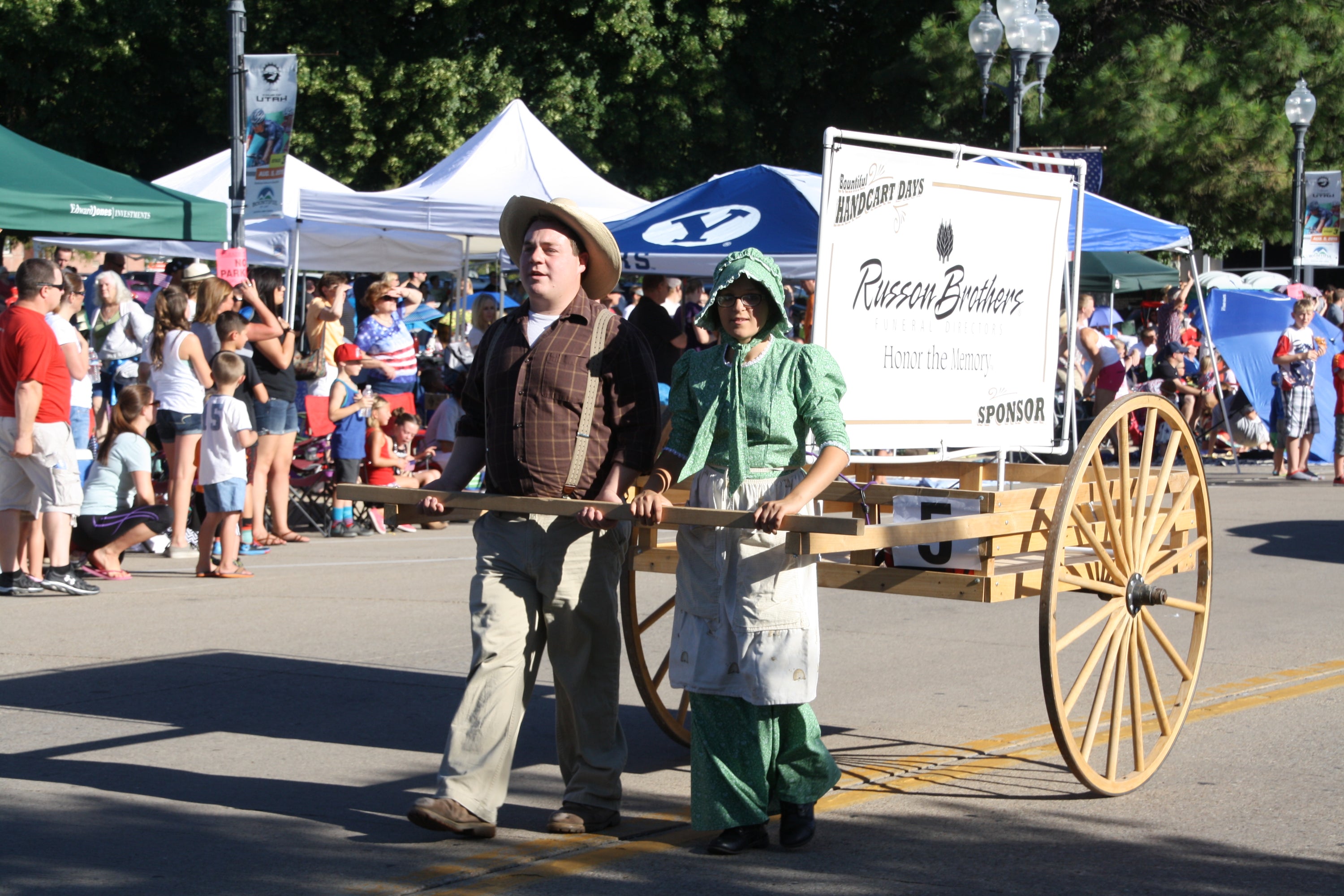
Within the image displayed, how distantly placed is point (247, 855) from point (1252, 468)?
53.0ft

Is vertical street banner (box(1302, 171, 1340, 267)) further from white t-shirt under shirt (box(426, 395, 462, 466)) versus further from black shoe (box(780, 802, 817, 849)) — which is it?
black shoe (box(780, 802, 817, 849))

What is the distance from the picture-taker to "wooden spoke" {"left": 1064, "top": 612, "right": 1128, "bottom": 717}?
479cm

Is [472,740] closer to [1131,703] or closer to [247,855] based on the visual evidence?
[247,855]

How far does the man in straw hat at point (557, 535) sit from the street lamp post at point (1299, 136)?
19.4 meters

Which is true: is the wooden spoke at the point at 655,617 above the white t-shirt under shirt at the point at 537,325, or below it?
below

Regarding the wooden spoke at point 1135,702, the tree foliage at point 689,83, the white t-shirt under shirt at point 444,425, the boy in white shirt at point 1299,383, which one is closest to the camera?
the wooden spoke at point 1135,702

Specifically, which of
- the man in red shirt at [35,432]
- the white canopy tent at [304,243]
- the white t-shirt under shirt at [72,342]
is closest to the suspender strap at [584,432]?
the man in red shirt at [35,432]

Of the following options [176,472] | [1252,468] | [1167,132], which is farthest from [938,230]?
[1167,132]

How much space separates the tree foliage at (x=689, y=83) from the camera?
2559 centimetres

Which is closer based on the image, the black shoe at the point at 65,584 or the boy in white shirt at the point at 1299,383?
the black shoe at the point at 65,584

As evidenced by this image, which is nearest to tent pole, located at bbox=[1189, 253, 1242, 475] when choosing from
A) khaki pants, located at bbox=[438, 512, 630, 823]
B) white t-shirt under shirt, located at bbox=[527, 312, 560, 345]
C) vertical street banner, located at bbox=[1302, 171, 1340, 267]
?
vertical street banner, located at bbox=[1302, 171, 1340, 267]

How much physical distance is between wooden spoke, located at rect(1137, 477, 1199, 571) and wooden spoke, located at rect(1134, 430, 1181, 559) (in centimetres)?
2

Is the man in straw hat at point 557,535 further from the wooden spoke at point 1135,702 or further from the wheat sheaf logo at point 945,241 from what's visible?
the wooden spoke at point 1135,702

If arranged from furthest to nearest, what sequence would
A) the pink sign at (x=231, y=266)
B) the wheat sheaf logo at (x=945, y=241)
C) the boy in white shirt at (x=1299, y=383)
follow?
1. the boy in white shirt at (x=1299, y=383)
2. the pink sign at (x=231, y=266)
3. the wheat sheaf logo at (x=945, y=241)
